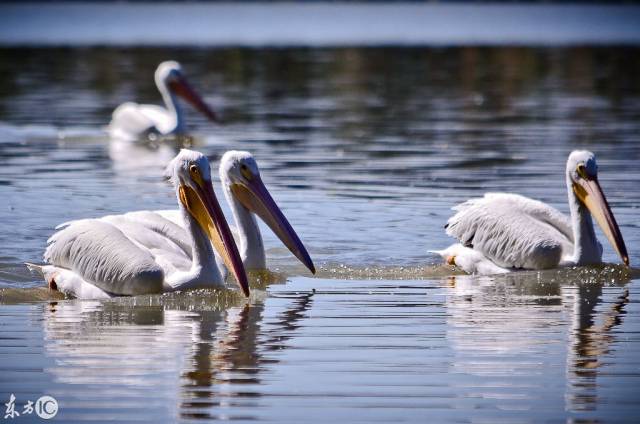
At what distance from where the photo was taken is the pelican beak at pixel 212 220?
7887 millimetres

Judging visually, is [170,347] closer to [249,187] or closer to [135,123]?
[249,187]

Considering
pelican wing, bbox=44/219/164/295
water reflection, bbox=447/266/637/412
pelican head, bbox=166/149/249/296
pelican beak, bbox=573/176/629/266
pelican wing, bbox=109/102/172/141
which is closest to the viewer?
water reflection, bbox=447/266/637/412

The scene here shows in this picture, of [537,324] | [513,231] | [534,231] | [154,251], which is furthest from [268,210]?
[537,324]

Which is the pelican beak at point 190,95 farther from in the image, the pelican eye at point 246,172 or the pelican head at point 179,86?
the pelican eye at point 246,172

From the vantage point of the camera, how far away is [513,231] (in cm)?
900

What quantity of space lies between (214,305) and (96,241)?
2.41 ft

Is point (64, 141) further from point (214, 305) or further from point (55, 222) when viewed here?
point (214, 305)

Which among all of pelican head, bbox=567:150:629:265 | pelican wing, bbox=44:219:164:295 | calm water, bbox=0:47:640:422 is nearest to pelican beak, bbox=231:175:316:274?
calm water, bbox=0:47:640:422

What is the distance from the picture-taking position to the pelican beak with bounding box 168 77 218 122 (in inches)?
744

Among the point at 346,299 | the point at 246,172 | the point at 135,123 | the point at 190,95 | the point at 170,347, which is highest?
the point at 190,95

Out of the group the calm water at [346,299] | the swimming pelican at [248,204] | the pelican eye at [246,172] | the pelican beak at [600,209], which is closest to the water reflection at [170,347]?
the calm water at [346,299]

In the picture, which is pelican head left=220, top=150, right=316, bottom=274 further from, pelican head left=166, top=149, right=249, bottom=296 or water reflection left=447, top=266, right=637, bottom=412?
water reflection left=447, top=266, right=637, bottom=412

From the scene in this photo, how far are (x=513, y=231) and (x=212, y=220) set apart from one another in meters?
2.00

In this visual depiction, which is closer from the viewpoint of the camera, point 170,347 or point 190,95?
point 170,347
